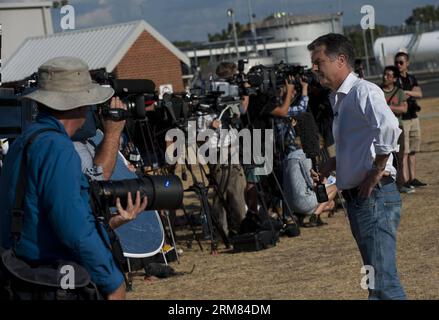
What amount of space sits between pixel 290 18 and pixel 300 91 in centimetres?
7196

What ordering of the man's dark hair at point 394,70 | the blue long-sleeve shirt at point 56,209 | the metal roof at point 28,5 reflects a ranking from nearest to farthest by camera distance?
the blue long-sleeve shirt at point 56,209
the man's dark hair at point 394,70
the metal roof at point 28,5

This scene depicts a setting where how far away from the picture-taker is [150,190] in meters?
4.48

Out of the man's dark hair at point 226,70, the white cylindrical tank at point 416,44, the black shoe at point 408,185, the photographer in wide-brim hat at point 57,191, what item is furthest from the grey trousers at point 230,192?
the white cylindrical tank at point 416,44

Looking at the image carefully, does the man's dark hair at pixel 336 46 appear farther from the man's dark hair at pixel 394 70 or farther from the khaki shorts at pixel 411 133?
the khaki shorts at pixel 411 133

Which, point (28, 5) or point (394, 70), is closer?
point (394, 70)

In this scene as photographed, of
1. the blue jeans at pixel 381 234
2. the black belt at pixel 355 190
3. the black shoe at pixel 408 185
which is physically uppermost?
the black belt at pixel 355 190

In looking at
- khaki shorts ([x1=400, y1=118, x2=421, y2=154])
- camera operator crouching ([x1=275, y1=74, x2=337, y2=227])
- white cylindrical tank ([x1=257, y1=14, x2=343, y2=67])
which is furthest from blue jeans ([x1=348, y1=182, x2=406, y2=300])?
white cylindrical tank ([x1=257, y1=14, x2=343, y2=67])

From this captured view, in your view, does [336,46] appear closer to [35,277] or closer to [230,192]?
[35,277]

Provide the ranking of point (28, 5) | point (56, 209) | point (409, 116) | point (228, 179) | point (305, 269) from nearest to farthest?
point (56, 209) → point (305, 269) → point (228, 179) → point (409, 116) → point (28, 5)

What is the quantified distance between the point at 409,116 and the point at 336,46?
871 centimetres

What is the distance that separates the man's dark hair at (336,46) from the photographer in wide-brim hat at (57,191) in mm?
1794

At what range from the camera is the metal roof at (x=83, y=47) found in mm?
37656

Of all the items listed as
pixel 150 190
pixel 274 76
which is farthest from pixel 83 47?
pixel 150 190

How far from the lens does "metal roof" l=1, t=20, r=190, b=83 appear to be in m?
37.7
